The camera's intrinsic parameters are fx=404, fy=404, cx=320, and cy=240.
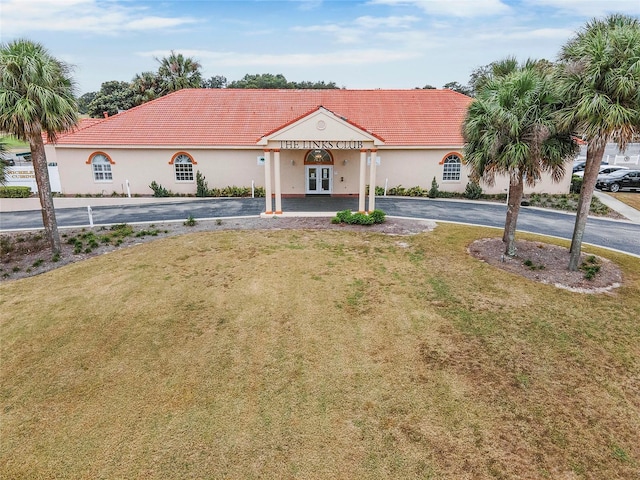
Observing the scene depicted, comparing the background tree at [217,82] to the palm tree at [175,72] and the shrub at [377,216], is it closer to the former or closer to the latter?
the palm tree at [175,72]

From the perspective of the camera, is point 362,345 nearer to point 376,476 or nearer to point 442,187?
point 376,476

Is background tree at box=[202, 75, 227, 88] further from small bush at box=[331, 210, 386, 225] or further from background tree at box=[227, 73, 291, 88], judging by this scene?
small bush at box=[331, 210, 386, 225]

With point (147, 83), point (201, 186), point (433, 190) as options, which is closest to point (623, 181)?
point (433, 190)

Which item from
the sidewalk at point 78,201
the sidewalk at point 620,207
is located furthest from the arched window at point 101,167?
the sidewalk at point 620,207

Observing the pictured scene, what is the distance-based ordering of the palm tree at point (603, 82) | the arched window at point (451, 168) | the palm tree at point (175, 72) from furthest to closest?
1. the palm tree at point (175, 72)
2. the arched window at point (451, 168)
3. the palm tree at point (603, 82)

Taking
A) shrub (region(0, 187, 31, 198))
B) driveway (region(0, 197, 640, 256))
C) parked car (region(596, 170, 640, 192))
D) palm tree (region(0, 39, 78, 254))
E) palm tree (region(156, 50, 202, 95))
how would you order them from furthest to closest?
1. palm tree (region(156, 50, 202, 95))
2. parked car (region(596, 170, 640, 192))
3. shrub (region(0, 187, 31, 198))
4. driveway (region(0, 197, 640, 256))
5. palm tree (region(0, 39, 78, 254))

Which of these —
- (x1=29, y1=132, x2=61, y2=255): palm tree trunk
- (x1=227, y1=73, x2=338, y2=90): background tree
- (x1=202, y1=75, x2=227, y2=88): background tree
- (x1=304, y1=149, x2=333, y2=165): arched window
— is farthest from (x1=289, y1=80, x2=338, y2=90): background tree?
(x1=29, y1=132, x2=61, y2=255): palm tree trunk

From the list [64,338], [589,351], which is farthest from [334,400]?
[64,338]
